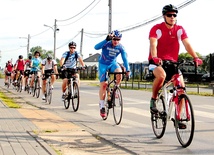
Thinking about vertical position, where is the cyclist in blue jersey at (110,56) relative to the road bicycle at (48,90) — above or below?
above

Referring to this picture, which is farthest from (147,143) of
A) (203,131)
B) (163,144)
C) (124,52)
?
(124,52)

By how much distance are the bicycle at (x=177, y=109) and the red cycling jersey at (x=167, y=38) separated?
11.0 inches

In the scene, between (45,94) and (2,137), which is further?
(45,94)

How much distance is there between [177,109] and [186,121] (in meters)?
0.23

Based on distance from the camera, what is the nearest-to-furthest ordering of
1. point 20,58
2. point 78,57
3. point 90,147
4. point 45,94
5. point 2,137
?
point 90,147 → point 2,137 → point 78,57 → point 45,94 → point 20,58

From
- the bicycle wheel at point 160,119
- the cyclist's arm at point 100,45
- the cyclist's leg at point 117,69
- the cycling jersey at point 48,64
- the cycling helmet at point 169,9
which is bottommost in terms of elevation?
the bicycle wheel at point 160,119

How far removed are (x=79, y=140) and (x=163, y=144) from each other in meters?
1.36

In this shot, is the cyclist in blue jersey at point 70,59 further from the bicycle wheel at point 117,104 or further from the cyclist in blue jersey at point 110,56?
the bicycle wheel at point 117,104

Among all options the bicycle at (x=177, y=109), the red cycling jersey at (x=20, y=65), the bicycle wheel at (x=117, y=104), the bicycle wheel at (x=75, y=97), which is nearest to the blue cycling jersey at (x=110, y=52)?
the bicycle wheel at (x=117, y=104)

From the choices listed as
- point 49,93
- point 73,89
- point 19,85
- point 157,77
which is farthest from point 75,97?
point 19,85

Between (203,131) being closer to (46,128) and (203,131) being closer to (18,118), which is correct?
(46,128)

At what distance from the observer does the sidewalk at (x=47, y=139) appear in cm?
567

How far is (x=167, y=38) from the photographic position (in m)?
6.41

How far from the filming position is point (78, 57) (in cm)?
1157
